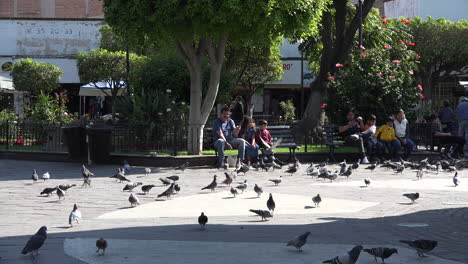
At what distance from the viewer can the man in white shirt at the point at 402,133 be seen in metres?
18.0

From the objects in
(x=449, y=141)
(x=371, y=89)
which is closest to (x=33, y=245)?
(x=371, y=89)

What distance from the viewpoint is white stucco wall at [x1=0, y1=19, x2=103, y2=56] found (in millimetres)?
46062

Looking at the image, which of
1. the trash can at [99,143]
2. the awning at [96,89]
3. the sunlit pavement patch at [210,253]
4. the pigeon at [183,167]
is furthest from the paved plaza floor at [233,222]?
the awning at [96,89]

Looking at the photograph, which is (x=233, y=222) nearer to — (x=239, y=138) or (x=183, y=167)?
(x=183, y=167)

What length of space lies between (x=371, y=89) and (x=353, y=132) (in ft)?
8.18

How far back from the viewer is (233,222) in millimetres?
8445

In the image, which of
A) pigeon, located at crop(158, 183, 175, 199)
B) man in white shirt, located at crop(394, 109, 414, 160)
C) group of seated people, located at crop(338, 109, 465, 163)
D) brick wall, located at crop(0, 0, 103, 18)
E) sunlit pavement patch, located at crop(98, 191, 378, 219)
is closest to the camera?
sunlit pavement patch, located at crop(98, 191, 378, 219)

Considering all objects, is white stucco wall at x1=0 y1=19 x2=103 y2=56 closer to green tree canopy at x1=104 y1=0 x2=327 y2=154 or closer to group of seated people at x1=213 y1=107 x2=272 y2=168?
green tree canopy at x1=104 y1=0 x2=327 y2=154

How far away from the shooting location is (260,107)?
45500 mm

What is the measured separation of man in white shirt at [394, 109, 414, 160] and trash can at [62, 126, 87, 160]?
801cm

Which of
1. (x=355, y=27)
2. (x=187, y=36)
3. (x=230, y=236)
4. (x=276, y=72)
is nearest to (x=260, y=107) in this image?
(x=276, y=72)

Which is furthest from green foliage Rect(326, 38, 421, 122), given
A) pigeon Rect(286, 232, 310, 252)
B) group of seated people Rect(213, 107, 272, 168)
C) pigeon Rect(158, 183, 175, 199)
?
pigeon Rect(286, 232, 310, 252)

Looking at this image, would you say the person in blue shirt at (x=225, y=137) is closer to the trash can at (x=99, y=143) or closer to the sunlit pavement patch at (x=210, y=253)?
the trash can at (x=99, y=143)

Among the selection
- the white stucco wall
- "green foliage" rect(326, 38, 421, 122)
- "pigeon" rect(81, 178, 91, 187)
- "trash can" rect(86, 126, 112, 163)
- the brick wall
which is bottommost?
"pigeon" rect(81, 178, 91, 187)
